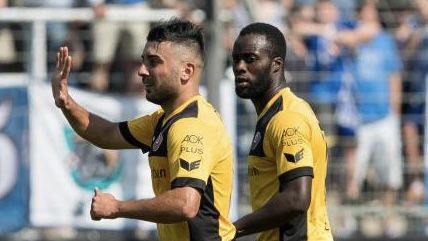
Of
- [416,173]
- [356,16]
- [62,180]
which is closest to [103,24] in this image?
[62,180]

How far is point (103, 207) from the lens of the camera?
6023 mm

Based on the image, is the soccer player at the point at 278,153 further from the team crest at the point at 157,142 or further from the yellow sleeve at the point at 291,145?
the team crest at the point at 157,142

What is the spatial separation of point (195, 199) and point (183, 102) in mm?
657

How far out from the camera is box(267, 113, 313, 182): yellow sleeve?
6711 millimetres

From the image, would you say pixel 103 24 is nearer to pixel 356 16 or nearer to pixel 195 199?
pixel 356 16

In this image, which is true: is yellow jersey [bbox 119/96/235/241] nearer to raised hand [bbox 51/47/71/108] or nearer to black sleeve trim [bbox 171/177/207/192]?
black sleeve trim [bbox 171/177/207/192]

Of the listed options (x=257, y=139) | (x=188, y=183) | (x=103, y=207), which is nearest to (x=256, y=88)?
(x=257, y=139)

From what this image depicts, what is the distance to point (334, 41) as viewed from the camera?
12523 mm

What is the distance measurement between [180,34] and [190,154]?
77cm

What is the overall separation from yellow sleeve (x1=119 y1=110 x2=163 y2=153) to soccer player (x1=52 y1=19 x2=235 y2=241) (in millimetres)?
302

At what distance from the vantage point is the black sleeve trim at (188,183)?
20.4 feet

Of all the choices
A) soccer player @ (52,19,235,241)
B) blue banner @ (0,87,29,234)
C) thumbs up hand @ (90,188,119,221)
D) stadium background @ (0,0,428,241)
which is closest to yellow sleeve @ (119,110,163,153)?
soccer player @ (52,19,235,241)

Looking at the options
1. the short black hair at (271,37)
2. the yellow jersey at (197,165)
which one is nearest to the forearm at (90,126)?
the yellow jersey at (197,165)

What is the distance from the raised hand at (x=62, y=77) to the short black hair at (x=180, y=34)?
653 mm
